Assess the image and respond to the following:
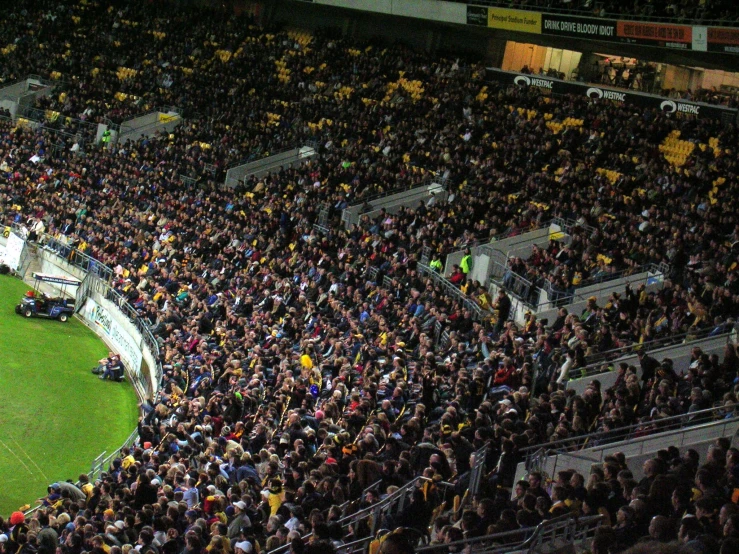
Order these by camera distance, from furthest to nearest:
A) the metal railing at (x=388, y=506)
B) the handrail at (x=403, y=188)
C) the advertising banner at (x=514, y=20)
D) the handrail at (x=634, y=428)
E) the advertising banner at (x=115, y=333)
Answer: the advertising banner at (x=514, y=20), the handrail at (x=403, y=188), the advertising banner at (x=115, y=333), the handrail at (x=634, y=428), the metal railing at (x=388, y=506)

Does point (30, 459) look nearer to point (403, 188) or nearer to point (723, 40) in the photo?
point (403, 188)

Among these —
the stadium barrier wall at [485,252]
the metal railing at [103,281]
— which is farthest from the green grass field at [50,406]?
the stadium barrier wall at [485,252]

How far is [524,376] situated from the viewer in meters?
16.2

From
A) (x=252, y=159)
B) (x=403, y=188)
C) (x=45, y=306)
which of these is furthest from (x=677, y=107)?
(x=45, y=306)

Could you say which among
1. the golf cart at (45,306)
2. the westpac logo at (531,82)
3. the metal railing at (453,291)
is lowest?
the golf cart at (45,306)

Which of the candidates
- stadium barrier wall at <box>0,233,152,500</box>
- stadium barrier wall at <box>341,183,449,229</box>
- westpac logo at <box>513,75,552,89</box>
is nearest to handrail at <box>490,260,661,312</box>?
stadium barrier wall at <box>341,183,449,229</box>

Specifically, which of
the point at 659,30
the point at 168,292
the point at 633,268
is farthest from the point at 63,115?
the point at 633,268

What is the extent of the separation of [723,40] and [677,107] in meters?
3.58

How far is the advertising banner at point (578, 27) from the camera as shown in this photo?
1280 inches

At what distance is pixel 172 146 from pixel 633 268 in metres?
20.5

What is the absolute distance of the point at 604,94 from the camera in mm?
34531

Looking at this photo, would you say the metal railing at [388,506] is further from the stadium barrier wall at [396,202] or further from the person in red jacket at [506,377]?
the stadium barrier wall at [396,202]

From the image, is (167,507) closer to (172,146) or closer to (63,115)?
(172,146)

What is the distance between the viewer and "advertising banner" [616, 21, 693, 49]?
3048cm
